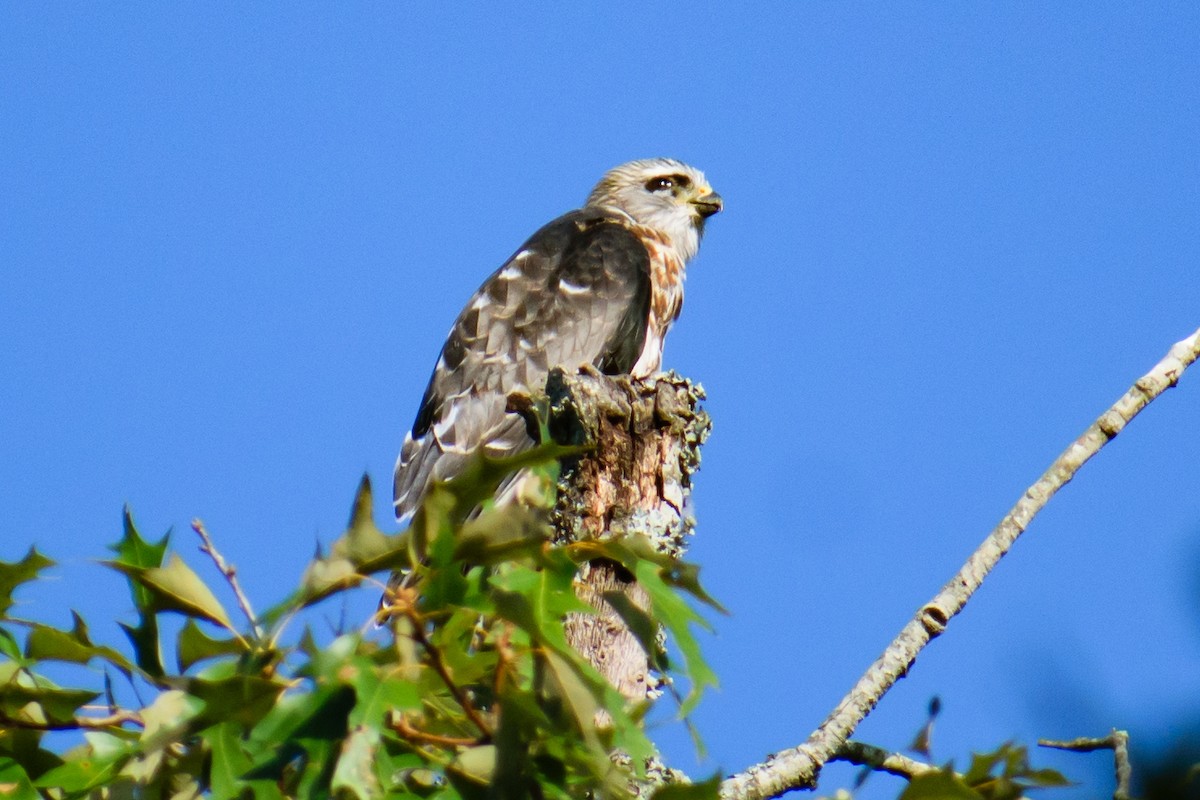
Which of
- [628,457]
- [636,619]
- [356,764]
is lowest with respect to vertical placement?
[356,764]

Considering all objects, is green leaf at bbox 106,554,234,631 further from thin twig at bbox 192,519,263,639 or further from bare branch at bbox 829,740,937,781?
bare branch at bbox 829,740,937,781

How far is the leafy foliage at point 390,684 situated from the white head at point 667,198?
311 inches

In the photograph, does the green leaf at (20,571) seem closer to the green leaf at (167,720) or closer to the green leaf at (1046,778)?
the green leaf at (167,720)

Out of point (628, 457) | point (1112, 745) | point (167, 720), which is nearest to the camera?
point (167, 720)

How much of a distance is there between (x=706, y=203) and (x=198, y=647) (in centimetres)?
841

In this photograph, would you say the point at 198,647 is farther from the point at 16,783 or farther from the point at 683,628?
the point at 683,628

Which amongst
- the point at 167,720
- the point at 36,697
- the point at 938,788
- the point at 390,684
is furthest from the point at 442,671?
the point at 938,788

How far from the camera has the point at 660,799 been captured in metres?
2.23

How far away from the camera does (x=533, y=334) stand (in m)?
8.34

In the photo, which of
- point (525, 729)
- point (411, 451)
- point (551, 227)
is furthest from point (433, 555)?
point (551, 227)

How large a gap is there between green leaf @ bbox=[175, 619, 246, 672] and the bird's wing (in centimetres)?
539

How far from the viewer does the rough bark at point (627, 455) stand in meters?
4.12

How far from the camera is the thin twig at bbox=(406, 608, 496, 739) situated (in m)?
2.14

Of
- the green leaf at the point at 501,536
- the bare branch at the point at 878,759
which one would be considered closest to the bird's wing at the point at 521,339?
the bare branch at the point at 878,759
